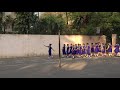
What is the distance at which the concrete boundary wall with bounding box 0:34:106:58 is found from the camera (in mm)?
32812

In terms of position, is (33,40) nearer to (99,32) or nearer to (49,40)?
(49,40)

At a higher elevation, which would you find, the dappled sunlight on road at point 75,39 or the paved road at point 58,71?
the dappled sunlight on road at point 75,39

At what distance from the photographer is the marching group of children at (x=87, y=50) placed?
34.3 m

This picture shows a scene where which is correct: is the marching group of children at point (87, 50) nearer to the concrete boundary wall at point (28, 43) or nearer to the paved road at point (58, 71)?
the concrete boundary wall at point (28, 43)

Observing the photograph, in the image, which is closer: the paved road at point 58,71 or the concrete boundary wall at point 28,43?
the paved road at point 58,71

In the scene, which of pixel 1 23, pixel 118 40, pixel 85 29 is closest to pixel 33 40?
pixel 1 23

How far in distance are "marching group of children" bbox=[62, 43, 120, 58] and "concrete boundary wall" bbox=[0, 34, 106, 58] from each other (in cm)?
115

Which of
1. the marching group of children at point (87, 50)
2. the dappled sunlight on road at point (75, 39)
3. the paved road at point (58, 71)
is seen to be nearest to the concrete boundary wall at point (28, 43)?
the dappled sunlight on road at point (75, 39)

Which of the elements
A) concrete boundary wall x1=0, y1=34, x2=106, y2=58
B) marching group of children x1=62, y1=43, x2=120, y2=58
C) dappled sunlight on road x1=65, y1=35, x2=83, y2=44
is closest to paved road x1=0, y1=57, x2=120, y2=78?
concrete boundary wall x1=0, y1=34, x2=106, y2=58

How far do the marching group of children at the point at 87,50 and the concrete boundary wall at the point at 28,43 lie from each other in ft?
3.79

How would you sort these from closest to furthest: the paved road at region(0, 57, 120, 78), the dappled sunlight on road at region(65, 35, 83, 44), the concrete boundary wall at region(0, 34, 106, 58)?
the paved road at region(0, 57, 120, 78) < the concrete boundary wall at region(0, 34, 106, 58) < the dappled sunlight on road at region(65, 35, 83, 44)

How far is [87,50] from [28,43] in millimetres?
5442

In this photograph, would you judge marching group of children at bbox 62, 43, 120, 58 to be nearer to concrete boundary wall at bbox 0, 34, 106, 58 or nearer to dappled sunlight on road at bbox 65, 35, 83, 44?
dappled sunlight on road at bbox 65, 35, 83, 44

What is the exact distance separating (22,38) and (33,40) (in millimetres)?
1237
